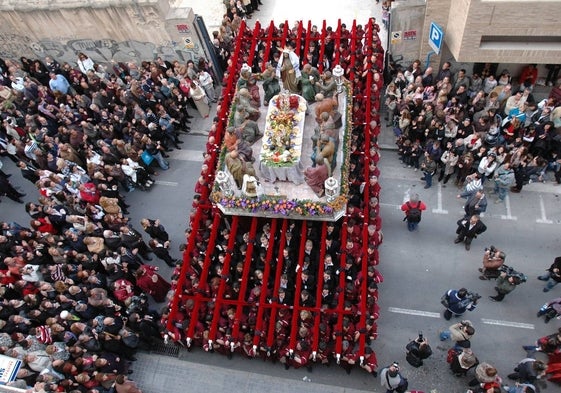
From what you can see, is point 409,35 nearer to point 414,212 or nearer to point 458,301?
point 414,212

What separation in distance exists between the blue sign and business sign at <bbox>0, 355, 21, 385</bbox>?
15.8m

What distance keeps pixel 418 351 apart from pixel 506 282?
10.4 feet

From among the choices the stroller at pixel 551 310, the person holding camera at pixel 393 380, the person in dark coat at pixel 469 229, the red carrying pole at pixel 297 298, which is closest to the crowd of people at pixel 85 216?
the red carrying pole at pixel 297 298

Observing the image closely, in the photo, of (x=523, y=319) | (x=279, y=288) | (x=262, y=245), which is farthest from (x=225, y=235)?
(x=523, y=319)

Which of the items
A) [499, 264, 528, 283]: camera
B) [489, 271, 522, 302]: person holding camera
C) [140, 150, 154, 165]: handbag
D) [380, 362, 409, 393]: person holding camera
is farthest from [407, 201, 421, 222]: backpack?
[140, 150, 154, 165]: handbag

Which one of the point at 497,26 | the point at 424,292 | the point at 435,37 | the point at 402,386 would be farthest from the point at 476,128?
the point at 402,386

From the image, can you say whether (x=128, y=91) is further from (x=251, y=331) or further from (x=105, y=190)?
(x=251, y=331)

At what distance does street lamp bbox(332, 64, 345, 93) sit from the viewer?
51.0 ft

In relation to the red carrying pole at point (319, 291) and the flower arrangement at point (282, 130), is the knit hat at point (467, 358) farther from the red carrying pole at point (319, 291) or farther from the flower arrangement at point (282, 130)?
the flower arrangement at point (282, 130)

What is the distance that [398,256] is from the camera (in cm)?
1471

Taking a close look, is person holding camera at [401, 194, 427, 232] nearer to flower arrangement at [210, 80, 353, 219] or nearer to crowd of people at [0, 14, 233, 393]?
flower arrangement at [210, 80, 353, 219]

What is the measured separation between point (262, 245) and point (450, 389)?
6307 millimetres

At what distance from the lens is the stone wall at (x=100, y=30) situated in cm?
1852

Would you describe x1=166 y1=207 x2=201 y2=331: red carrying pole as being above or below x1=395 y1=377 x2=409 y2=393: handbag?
above
